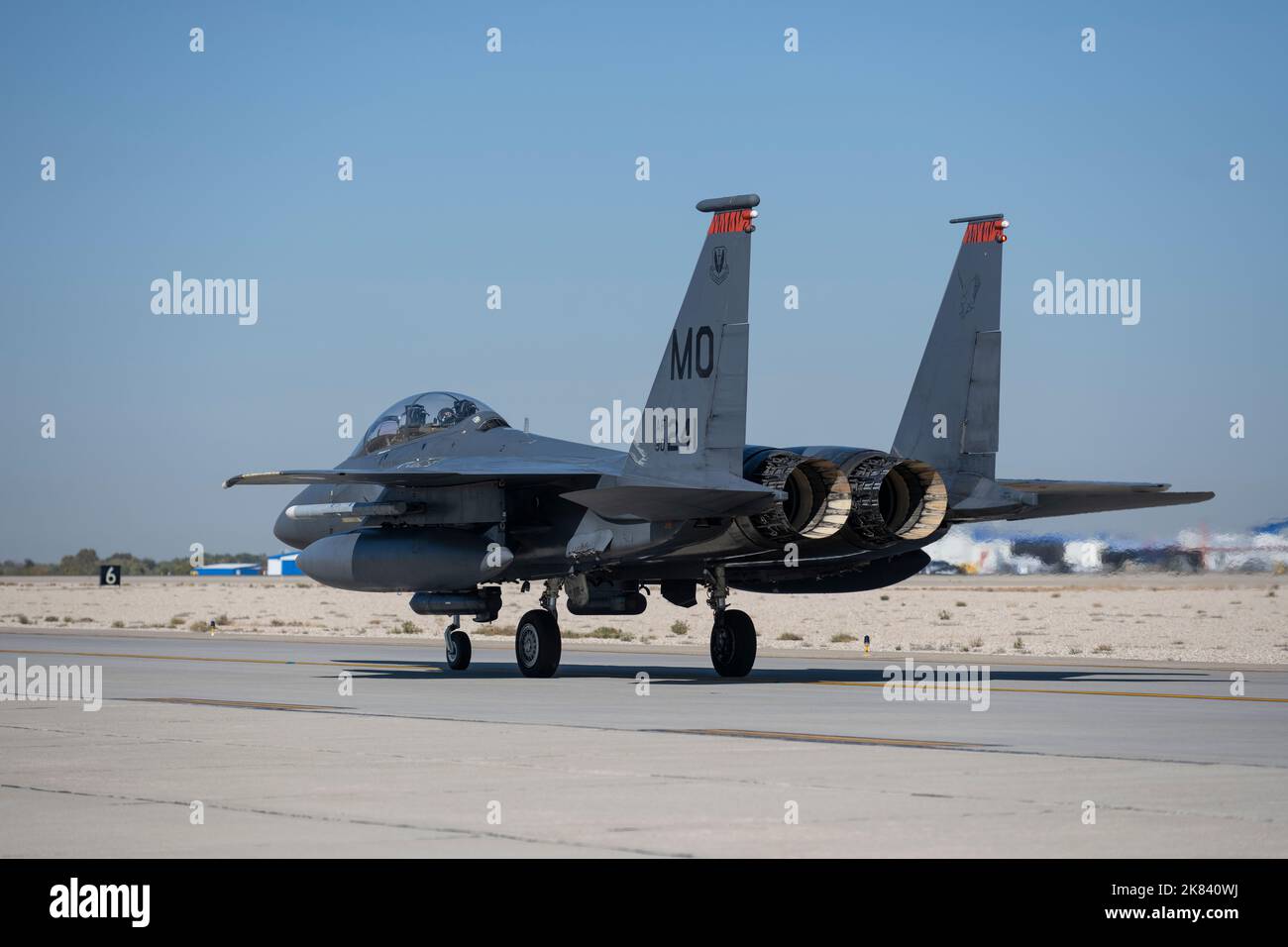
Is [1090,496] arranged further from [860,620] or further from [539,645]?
[860,620]

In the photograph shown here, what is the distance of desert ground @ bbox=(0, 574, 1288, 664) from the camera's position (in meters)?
34.5

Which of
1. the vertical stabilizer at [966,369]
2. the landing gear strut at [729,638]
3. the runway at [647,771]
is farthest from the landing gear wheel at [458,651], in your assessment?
the vertical stabilizer at [966,369]

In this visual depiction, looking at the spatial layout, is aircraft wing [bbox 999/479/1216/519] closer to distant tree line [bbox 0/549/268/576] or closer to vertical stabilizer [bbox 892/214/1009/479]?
vertical stabilizer [bbox 892/214/1009/479]

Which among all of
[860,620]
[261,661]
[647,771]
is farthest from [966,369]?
[860,620]

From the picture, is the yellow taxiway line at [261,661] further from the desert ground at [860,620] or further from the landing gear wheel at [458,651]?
the desert ground at [860,620]

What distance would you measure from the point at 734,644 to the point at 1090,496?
5.26 meters

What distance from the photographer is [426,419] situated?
2395 centimetres

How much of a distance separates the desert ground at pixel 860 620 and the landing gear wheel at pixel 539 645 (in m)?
11.7

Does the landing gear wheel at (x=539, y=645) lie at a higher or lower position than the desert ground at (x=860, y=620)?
higher

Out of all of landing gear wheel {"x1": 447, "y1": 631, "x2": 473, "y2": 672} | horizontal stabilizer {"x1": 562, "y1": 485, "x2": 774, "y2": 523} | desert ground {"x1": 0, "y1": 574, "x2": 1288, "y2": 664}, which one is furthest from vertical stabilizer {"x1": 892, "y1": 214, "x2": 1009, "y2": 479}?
desert ground {"x1": 0, "y1": 574, "x2": 1288, "y2": 664}

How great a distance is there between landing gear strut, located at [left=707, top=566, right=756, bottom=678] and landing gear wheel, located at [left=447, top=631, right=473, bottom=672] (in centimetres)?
398

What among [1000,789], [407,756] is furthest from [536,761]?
[1000,789]

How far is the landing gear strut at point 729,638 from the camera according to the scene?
874 inches
